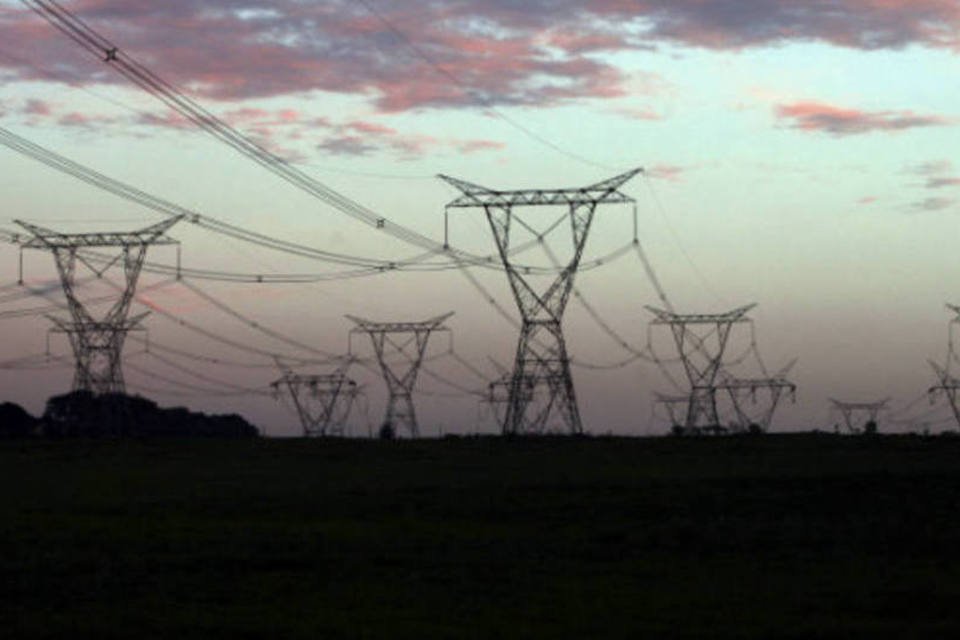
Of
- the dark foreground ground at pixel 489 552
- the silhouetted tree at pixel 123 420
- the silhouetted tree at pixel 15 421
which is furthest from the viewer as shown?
the silhouetted tree at pixel 15 421

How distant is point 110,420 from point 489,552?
7074cm

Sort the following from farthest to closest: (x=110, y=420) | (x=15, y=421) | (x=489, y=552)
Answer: (x=15, y=421) → (x=110, y=420) → (x=489, y=552)

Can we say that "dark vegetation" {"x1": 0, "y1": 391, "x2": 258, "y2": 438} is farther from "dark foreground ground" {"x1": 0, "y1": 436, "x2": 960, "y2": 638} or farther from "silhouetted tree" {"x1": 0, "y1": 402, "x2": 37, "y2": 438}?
"dark foreground ground" {"x1": 0, "y1": 436, "x2": 960, "y2": 638}

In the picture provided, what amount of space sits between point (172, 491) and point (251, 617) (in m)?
30.4

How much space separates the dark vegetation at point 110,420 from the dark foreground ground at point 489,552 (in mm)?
34788

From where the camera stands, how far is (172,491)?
54.3 metres

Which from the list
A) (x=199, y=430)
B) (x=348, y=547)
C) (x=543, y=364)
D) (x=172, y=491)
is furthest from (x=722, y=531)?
(x=199, y=430)

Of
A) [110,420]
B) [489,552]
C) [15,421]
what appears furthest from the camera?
[15,421]

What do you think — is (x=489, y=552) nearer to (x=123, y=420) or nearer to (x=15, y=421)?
(x=123, y=420)

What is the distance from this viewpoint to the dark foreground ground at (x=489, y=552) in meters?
24.1

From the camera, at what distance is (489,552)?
33562mm

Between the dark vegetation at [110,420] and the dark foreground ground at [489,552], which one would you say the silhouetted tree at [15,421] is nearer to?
the dark vegetation at [110,420]

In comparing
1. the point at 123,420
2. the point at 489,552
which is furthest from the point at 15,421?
the point at 489,552

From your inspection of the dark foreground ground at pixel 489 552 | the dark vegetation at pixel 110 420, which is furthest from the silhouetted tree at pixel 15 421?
the dark foreground ground at pixel 489 552
